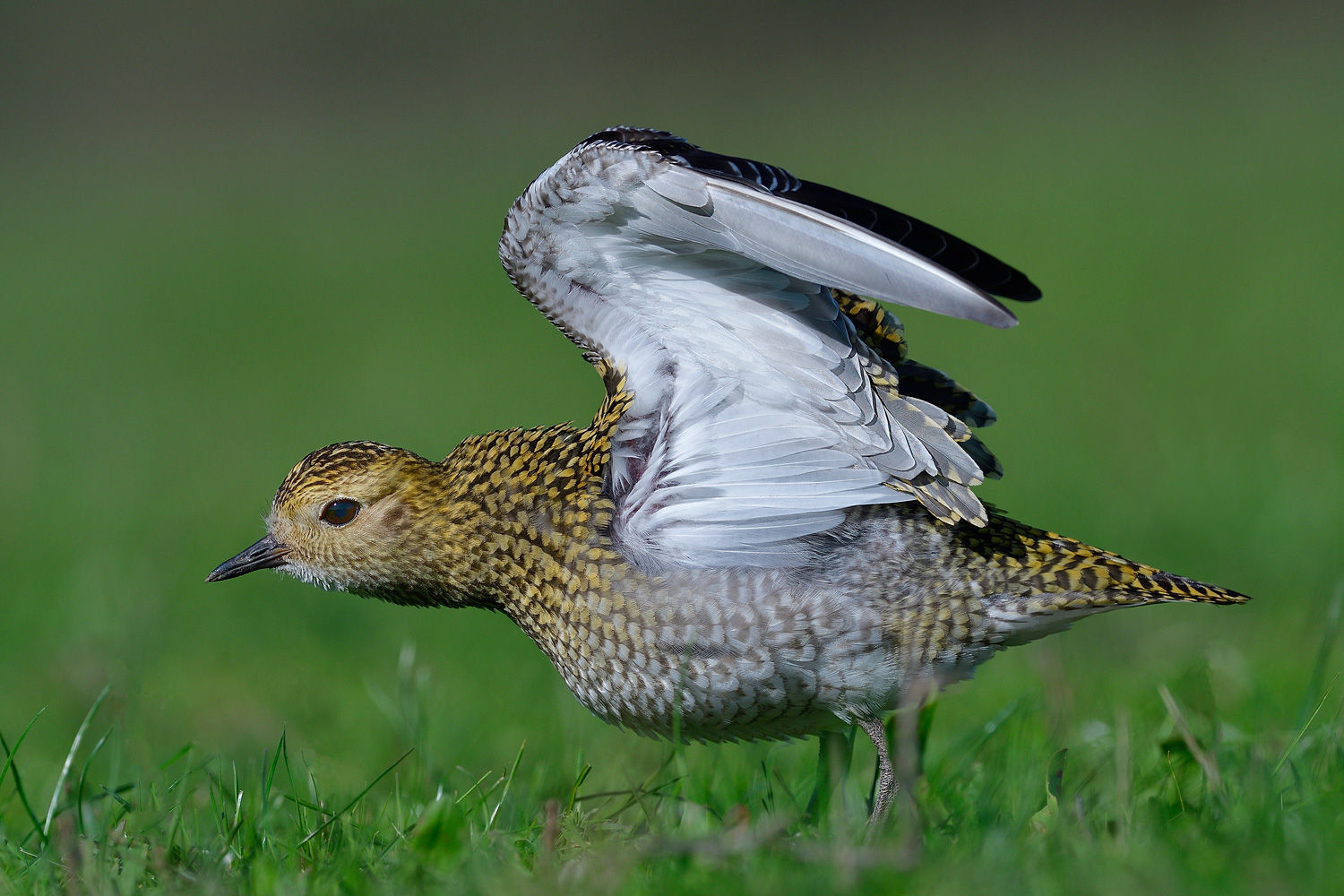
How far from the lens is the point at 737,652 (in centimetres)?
441

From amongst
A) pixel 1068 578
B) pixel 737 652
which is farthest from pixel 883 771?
pixel 1068 578

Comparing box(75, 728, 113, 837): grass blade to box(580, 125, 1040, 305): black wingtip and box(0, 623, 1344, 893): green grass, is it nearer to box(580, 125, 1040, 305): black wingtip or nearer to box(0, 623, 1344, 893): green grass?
box(0, 623, 1344, 893): green grass

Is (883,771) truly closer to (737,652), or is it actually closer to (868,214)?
(737,652)

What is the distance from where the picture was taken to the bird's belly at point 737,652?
4422 mm

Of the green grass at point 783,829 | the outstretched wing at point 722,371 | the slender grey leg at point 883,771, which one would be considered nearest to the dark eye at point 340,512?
the green grass at point 783,829

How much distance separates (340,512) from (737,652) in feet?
5.81

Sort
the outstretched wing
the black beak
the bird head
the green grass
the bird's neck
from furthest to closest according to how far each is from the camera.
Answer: the black beak < the bird head < the bird's neck < the outstretched wing < the green grass

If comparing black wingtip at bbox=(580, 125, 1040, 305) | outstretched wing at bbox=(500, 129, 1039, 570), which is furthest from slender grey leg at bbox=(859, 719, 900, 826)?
black wingtip at bbox=(580, 125, 1040, 305)

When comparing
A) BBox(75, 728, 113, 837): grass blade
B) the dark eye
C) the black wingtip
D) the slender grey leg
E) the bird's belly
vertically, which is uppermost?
the black wingtip

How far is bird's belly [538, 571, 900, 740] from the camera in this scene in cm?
442

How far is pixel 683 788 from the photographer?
16.2ft

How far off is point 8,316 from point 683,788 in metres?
19.9

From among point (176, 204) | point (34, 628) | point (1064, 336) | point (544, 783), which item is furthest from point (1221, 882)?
point (176, 204)

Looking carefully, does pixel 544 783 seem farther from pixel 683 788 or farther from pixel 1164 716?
pixel 1164 716
